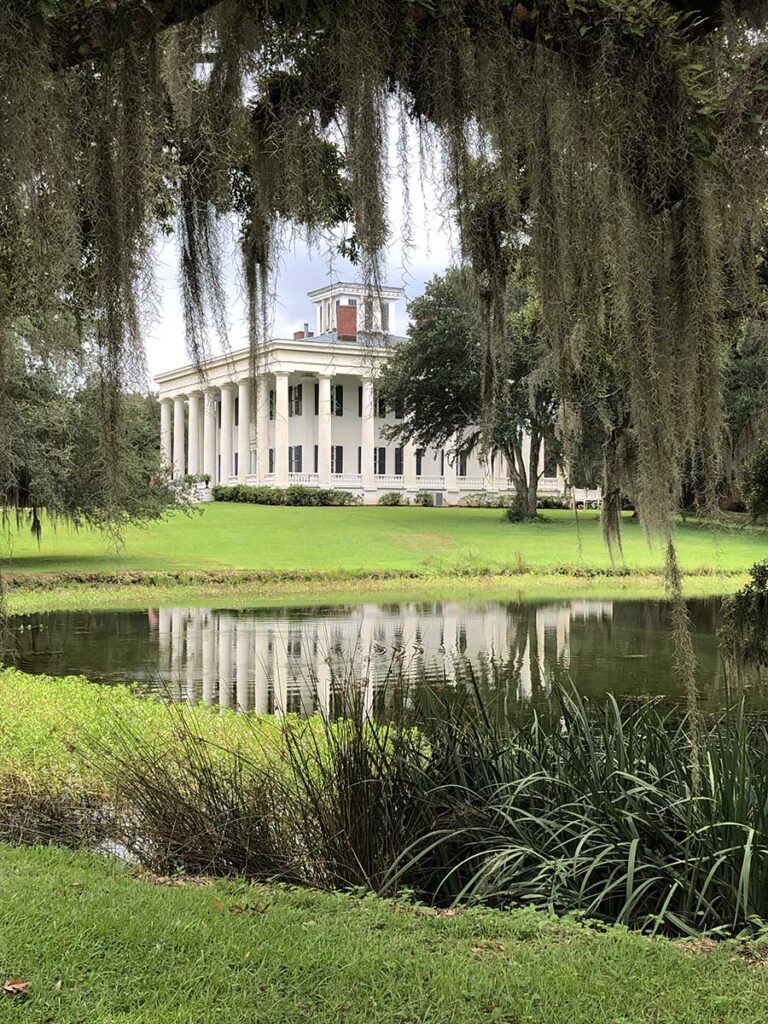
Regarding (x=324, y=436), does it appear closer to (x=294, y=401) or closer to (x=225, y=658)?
(x=294, y=401)

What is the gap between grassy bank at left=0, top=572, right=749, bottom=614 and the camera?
2189 centimetres

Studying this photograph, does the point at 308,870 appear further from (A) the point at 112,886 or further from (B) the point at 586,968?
(B) the point at 586,968

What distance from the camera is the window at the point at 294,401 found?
47.0m

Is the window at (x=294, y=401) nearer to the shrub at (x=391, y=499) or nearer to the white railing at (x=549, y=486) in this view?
the shrub at (x=391, y=499)

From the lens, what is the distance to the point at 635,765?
5.09 metres

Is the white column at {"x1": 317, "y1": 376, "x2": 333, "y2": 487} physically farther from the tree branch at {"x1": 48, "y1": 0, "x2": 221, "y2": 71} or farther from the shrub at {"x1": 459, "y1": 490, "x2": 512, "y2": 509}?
the tree branch at {"x1": 48, "y1": 0, "x2": 221, "y2": 71}

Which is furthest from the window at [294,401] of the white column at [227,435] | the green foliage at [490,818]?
the green foliage at [490,818]

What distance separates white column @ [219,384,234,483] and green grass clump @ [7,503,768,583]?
9.93 meters

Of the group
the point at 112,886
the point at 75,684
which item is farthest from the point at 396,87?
the point at 75,684

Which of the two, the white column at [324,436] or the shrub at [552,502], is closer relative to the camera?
the shrub at [552,502]

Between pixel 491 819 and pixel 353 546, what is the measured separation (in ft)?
91.8

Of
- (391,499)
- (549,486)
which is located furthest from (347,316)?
(549,486)

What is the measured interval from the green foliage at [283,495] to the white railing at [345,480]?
244 cm

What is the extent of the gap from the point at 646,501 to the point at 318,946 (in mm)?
2004
